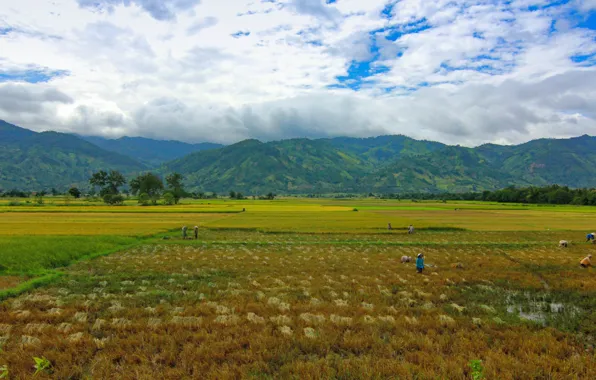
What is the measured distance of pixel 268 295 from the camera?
1530cm

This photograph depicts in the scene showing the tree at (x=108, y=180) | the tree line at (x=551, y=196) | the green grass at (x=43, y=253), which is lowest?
the green grass at (x=43, y=253)

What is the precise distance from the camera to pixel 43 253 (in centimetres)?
2422

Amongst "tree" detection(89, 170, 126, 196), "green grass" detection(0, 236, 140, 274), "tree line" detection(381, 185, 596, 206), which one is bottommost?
"green grass" detection(0, 236, 140, 274)

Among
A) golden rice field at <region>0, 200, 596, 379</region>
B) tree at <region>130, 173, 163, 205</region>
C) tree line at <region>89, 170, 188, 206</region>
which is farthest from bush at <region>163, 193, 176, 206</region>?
golden rice field at <region>0, 200, 596, 379</region>

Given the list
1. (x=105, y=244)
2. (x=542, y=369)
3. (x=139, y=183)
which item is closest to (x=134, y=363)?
(x=542, y=369)

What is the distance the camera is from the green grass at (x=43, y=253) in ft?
69.6

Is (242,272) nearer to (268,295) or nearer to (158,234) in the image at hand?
(268,295)

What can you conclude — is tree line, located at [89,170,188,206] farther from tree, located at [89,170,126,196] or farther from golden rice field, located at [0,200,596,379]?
golden rice field, located at [0,200,596,379]

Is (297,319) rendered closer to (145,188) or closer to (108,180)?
(145,188)

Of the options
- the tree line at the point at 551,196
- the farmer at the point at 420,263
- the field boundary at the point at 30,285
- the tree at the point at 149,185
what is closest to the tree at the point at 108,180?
the tree at the point at 149,185

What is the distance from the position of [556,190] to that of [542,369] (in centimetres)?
17877

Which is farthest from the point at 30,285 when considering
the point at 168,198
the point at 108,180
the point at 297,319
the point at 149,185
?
the point at 108,180

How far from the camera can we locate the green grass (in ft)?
69.6

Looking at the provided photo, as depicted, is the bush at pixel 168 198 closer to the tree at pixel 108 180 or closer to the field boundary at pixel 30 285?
the tree at pixel 108 180
